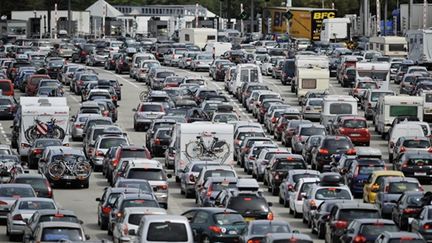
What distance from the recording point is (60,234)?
35031 mm

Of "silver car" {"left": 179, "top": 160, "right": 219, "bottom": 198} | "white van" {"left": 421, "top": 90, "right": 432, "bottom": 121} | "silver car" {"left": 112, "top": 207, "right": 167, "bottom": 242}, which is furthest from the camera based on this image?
"white van" {"left": 421, "top": 90, "right": 432, "bottom": 121}

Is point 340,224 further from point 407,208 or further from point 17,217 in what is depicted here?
point 17,217

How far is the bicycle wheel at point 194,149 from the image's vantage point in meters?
54.7

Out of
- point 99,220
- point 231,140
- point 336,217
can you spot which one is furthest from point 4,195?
point 231,140

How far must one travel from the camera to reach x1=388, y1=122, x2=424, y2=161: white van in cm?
6112

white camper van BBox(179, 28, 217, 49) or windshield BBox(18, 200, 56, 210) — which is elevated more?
white camper van BBox(179, 28, 217, 49)

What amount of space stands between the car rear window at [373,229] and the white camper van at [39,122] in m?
25.2

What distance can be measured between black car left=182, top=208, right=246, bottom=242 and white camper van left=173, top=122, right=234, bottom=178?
53.5ft

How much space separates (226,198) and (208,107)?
2901 cm

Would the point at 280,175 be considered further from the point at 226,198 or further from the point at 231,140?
the point at 226,198

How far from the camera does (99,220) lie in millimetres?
43219

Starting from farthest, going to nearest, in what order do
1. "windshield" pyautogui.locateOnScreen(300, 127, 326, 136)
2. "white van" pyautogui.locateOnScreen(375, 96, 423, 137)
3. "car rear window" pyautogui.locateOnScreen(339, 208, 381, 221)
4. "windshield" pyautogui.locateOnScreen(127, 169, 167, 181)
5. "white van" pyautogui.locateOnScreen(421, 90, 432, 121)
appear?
"white van" pyautogui.locateOnScreen(421, 90, 432, 121) → "white van" pyautogui.locateOnScreen(375, 96, 423, 137) → "windshield" pyautogui.locateOnScreen(300, 127, 326, 136) → "windshield" pyautogui.locateOnScreen(127, 169, 167, 181) → "car rear window" pyautogui.locateOnScreen(339, 208, 381, 221)

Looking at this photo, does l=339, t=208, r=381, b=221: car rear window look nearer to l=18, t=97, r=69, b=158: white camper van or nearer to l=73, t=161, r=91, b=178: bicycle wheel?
l=73, t=161, r=91, b=178: bicycle wheel

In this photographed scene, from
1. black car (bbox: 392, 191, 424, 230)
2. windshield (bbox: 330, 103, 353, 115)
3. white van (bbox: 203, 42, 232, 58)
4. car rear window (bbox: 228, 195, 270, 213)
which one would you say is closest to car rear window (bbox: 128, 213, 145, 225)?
car rear window (bbox: 228, 195, 270, 213)
